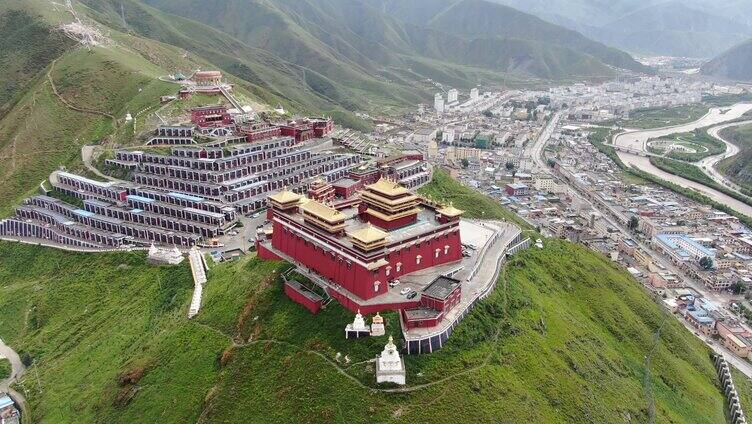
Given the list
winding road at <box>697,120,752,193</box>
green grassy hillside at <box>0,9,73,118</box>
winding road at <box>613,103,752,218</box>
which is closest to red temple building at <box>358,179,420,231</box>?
green grassy hillside at <box>0,9,73,118</box>

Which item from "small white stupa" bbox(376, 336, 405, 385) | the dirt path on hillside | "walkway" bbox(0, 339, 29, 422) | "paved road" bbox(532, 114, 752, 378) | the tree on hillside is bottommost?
"paved road" bbox(532, 114, 752, 378)

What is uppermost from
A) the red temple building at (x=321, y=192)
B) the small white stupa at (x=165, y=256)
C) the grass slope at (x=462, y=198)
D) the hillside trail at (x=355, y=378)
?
the red temple building at (x=321, y=192)

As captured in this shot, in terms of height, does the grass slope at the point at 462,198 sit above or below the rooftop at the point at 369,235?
below

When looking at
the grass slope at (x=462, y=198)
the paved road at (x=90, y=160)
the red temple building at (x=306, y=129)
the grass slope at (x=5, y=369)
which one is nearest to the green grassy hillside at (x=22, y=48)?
the paved road at (x=90, y=160)

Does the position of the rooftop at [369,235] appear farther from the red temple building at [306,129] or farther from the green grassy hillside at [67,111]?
the green grassy hillside at [67,111]

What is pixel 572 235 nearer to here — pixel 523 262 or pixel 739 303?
pixel 739 303

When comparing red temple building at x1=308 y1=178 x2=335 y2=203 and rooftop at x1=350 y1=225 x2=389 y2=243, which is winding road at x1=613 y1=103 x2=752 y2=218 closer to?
red temple building at x1=308 y1=178 x2=335 y2=203

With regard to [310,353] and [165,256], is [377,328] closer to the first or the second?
[310,353]
